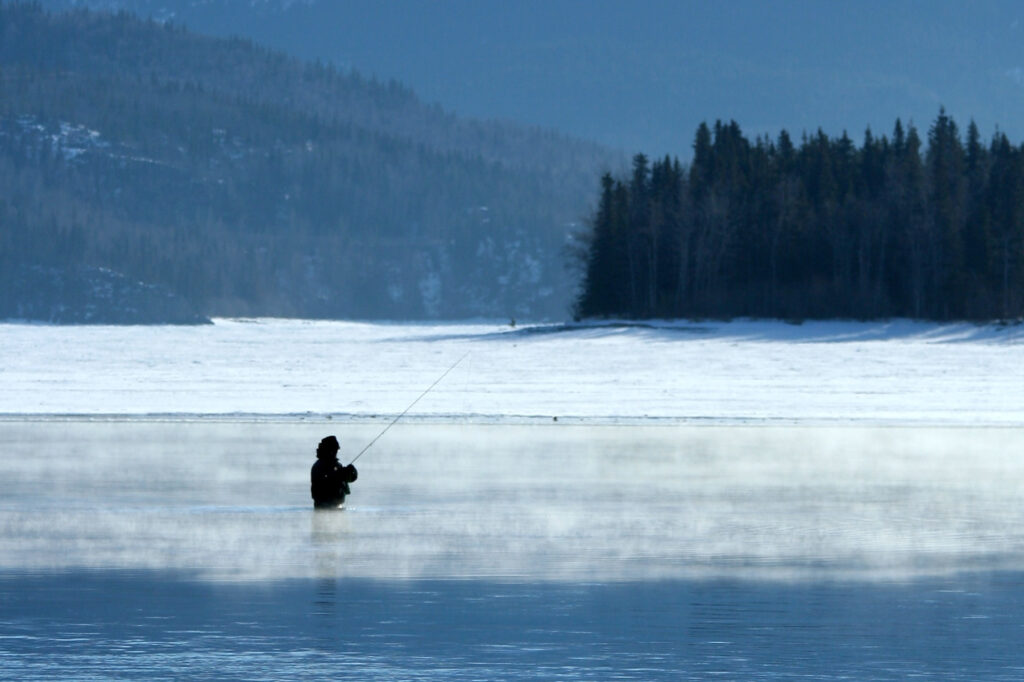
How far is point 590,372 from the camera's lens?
1879 inches

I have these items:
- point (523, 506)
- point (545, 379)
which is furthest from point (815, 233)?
point (523, 506)

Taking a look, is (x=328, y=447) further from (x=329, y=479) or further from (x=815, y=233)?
(x=815, y=233)

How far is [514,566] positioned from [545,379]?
30.2 m

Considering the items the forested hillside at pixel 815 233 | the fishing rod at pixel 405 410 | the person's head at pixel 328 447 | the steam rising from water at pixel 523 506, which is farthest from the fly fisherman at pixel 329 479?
the forested hillside at pixel 815 233

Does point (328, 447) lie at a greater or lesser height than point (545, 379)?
lesser

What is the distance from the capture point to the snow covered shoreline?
115 feet

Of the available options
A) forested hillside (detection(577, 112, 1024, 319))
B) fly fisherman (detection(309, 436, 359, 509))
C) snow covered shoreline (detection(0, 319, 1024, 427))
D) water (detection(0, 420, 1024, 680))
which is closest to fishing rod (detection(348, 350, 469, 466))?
snow covered shoreline (detection(0, 319, 1024, 427))

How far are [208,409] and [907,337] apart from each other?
42161 mm

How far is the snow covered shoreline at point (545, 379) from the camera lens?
3497 cm

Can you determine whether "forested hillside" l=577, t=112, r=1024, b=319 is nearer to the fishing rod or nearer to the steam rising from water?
the fishing rod

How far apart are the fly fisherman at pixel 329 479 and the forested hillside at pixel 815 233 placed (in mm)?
71980

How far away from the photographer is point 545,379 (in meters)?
45.0

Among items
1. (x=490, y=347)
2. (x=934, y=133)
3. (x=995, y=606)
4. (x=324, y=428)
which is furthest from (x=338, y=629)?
(x=934, y=133)

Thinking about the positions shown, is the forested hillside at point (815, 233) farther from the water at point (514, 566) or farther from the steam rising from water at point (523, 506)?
the water at point (514, 566)
